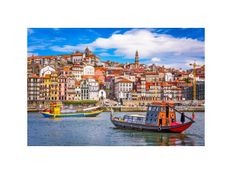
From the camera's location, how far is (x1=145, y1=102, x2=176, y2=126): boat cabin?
7.27 m

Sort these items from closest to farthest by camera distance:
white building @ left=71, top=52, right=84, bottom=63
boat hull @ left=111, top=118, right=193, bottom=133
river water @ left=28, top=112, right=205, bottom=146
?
1. river water @ left=28, top=112, right=205, bottom=146
2. white building @ left=71, top=52, right=84, bottom=63
3. boat hull @ left=111, top=118, right=193, bottom=133

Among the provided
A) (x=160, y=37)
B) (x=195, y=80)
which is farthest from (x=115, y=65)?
(x=195, y=80)

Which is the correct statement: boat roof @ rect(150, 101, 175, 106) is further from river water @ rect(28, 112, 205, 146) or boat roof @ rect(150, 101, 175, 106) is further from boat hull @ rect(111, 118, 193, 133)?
river water @ rect(28, 112, 205, 146)

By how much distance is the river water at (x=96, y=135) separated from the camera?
6.83 m

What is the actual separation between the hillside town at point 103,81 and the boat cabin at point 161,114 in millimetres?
127

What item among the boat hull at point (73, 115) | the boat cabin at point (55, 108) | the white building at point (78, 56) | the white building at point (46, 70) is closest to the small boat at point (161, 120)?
the boat hull at point (73, 115)

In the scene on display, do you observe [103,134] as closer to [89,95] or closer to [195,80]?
[89,95]

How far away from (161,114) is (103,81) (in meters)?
1.11

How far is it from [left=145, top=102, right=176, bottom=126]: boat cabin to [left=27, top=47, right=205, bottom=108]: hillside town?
0.42ft

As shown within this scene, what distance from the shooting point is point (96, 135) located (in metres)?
6.96

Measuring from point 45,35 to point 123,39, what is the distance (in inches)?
48.3

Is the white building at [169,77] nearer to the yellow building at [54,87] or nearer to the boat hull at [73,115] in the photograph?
the boat hull at [73,115]

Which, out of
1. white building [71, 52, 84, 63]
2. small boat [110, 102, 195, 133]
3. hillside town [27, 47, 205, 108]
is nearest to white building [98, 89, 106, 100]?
hillside town [27, 47, 205, 108]

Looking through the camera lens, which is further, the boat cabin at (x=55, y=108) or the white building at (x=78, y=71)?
the boat cabin at (x=55, y=108)
